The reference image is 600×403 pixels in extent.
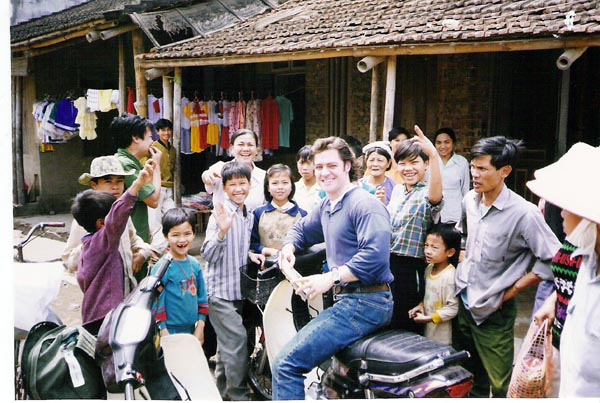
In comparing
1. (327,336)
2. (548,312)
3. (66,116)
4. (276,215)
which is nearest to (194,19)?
(66,116)

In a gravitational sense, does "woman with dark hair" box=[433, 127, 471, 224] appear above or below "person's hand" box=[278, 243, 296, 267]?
above

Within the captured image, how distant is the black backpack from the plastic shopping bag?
85.4 inches

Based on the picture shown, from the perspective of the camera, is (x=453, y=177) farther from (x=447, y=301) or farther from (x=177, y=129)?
(x=177, y=129)

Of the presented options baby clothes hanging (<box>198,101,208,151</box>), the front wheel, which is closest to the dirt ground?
the front wheel

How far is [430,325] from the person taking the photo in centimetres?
391

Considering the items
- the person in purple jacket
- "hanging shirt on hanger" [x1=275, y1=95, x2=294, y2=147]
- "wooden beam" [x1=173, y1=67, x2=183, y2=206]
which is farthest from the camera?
"hanging shirt on hanger" [x1=275, y1=95, x2=294, y2=147]

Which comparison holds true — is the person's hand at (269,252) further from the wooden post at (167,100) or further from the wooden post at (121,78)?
the wooden post at (121,78)

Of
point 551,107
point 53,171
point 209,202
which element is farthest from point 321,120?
point 53,171

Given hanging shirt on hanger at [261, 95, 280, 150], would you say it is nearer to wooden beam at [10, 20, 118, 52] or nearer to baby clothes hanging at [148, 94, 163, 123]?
baby clothes hanging at [148, 94, 163, 123]

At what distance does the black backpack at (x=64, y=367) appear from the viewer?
10.5ft

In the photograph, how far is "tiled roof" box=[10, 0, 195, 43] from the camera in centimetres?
677

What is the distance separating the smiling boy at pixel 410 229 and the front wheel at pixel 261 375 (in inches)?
34.4

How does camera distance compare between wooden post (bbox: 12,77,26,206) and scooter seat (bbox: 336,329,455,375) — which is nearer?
scooter seat (bbox: 336,329,455,375)

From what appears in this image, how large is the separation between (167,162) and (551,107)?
4575 millimetres
